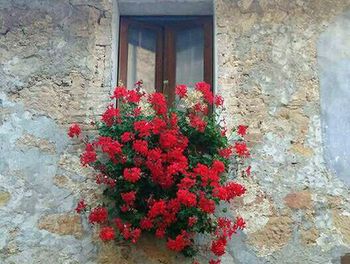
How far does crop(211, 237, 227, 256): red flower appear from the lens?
3766mm

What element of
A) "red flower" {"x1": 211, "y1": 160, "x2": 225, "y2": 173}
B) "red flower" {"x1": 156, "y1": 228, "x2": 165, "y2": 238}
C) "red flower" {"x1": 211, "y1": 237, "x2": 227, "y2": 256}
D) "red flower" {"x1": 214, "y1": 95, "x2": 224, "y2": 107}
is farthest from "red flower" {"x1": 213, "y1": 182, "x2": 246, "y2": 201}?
"red flower" {"x1": 214, "y1": 95, "x2": 224, "y2": 107}

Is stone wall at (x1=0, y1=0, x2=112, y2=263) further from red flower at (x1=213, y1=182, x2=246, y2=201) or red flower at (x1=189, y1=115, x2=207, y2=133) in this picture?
red flower at (x1=213, y1=182, x2=246, y2=201)

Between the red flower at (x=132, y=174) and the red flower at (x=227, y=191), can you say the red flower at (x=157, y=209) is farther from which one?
the red flower at (x=227, y=191)

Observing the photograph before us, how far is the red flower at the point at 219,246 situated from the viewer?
3766 millimetres

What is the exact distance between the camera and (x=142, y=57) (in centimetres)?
481

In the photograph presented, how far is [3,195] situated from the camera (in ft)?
13.6

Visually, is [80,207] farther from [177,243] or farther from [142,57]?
[142,57]

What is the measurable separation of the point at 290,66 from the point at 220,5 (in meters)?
0.77

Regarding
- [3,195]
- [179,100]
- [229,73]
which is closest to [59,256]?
[3,195]

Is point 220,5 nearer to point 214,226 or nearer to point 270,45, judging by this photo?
point 270,45

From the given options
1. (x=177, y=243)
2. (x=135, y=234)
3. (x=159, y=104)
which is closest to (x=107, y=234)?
(x=135, y=234)

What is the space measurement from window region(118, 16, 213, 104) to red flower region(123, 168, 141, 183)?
1048 mm

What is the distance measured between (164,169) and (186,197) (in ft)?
1.01

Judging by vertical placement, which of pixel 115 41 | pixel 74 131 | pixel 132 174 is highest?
pixel 115 41
